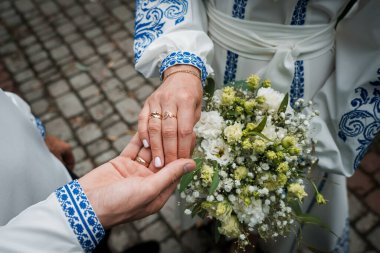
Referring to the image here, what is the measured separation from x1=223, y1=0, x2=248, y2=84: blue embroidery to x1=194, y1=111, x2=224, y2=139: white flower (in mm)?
523

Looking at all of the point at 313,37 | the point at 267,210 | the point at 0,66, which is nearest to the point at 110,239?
the point at 267,210

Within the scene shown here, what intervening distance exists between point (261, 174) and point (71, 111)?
316 cm

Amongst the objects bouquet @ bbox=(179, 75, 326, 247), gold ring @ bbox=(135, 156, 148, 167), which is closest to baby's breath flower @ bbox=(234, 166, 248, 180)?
bouquet @ bbox=(179, 75, 326, 247)

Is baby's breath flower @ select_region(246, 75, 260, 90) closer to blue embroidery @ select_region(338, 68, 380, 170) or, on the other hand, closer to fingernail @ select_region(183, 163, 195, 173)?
fingernail @ select_region(183, 163, 195, 173)

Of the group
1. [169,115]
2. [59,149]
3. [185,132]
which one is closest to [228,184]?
[185,132]

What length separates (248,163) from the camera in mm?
1354

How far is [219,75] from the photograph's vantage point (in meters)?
2.00

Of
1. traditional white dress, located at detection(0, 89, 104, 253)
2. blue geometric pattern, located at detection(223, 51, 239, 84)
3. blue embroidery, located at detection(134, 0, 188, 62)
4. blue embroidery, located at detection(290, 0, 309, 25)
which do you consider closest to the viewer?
traditional white dress, located at detection(0, 89, 104, 253)

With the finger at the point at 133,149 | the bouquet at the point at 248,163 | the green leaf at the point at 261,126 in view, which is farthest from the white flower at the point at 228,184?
the finger at the point at 133,149

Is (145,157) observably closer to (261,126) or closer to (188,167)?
(188,167)

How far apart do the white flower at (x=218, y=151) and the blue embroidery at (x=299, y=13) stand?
752 mm

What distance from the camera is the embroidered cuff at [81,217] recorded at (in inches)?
48.9

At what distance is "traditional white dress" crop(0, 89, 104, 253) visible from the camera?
1.17 metres

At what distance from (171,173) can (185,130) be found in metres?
0.19
